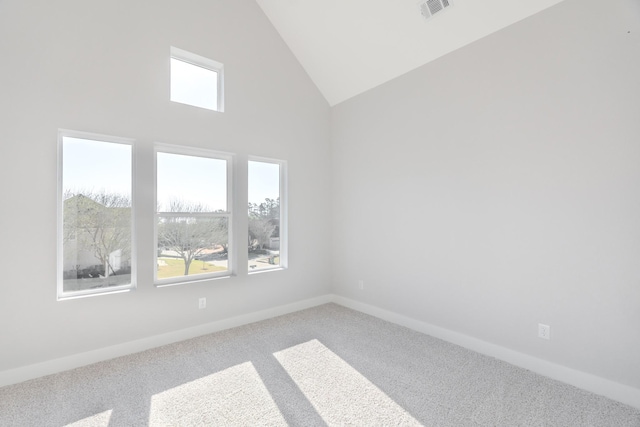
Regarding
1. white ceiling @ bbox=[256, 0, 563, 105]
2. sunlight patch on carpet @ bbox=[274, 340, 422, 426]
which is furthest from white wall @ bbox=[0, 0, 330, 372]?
sunlight patch on carpet @ bbox=[274, 340, 422, 426]

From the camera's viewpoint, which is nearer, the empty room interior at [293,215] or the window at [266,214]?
the empty room interior at [293,215]

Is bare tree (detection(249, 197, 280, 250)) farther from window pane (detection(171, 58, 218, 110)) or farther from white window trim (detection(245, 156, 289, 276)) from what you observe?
window pane (detection(171, 58, 218, 110))

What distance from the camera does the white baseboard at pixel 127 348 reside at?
7.66ft

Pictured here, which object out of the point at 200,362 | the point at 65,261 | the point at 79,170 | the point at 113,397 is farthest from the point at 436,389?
the point at 79,170

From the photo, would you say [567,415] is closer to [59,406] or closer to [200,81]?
[59,406]

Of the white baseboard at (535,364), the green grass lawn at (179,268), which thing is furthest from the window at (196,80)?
the white baseboard at (535,364)

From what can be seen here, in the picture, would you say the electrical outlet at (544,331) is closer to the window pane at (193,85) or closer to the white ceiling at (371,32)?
the white ceiling at (371,32)

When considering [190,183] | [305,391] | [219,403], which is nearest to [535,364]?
[305,391]

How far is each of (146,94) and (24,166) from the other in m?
1.15

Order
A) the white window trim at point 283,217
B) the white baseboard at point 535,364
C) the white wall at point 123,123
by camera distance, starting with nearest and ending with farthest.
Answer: the white baseboard at point 535,364 < the white wall at point 123,123 < the white window trim at point 283,217

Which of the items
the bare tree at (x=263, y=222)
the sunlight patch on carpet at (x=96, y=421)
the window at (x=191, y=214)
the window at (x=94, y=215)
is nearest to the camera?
the sunlight patch on carpet at (x=96, y=421)

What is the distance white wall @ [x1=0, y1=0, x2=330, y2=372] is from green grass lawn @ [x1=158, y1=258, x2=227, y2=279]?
6.5 inches

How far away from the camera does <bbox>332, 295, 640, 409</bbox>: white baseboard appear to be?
2.08 meters

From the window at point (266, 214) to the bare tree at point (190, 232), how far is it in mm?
395
